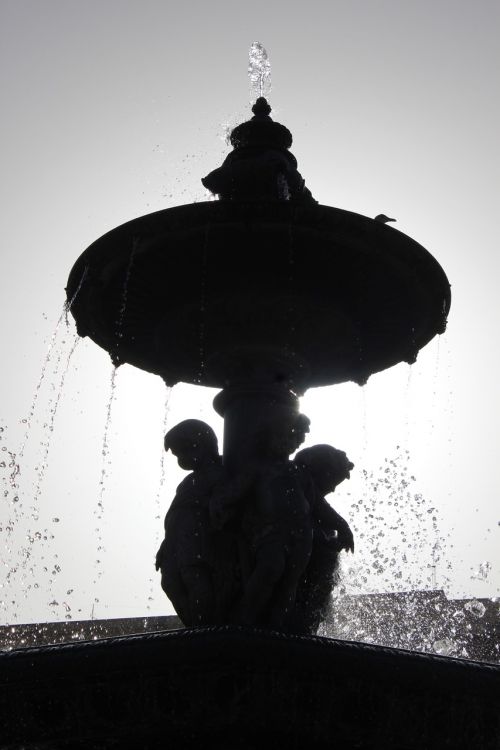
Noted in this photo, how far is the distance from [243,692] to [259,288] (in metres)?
3.29

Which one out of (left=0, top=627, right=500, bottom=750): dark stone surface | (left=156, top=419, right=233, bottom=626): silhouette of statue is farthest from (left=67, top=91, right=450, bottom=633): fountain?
(left=0, top=627, right=500, bottom=750): dark stone surface

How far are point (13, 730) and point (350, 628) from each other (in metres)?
4.07

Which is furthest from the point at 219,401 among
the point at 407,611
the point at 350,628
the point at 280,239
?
the point at 407,611

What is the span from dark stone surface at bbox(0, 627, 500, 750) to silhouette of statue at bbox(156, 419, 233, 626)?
65.7 inches

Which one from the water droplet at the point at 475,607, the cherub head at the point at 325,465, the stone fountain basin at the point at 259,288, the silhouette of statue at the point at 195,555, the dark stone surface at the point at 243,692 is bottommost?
the water droplet at the point at 475,607

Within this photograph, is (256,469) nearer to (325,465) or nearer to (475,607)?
(325,465)

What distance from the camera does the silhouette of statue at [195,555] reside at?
5.01 meters

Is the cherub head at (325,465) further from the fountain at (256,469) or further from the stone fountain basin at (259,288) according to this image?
the stone fountain basin at (259,288)

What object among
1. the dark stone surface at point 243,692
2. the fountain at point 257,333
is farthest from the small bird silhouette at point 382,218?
the dark stone surface at point 243,692

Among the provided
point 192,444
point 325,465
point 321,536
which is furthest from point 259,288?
point 321,536

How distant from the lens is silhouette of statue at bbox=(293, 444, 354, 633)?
5250 millimetres

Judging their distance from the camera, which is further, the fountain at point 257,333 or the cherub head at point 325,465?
the cherub head at point 325,465

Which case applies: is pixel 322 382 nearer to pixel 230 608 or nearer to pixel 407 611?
pixel 230 608

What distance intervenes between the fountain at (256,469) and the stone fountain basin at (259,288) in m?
0.01
